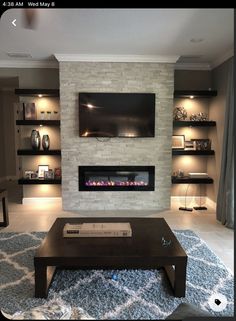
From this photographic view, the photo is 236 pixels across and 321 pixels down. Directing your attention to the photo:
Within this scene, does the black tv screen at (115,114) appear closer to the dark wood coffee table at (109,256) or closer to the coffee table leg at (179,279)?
the dark wood coffee table at (109,256)

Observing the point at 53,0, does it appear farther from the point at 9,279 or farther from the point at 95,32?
the point at 95,32

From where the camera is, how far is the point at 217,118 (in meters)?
4.18

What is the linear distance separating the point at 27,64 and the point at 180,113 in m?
2.72

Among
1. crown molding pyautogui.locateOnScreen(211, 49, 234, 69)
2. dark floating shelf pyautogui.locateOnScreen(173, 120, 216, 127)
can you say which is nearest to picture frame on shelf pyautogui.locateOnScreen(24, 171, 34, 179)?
dark floating shelf pyautogui.locateOnScreen(173, 120, 216, 127)

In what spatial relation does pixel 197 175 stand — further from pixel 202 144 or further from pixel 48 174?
pixel 48 174

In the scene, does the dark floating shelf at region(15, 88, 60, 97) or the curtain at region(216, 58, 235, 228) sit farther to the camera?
the dark floating shelf at region(15, 88, 60, 97)

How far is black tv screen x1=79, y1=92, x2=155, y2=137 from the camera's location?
4.00 metres

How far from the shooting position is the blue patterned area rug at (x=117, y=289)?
1.75m

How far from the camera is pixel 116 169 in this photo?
4191 millimetres

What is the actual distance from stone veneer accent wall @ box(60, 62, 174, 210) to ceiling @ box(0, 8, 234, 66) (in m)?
0.23

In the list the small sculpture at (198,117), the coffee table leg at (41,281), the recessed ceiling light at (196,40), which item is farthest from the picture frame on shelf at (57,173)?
the recessed ceiling light at (196,40)

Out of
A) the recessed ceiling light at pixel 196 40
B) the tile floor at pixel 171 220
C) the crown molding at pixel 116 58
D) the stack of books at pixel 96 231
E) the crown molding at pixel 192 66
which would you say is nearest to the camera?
the stack of books at pixel 96 231

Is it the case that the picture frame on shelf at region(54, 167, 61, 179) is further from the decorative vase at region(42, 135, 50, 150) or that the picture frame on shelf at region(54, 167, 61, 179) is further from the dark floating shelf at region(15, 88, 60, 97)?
the dark floating shelf at region(15, 88, 60, 97)

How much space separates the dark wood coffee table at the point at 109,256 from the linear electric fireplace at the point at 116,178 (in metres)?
2.10
